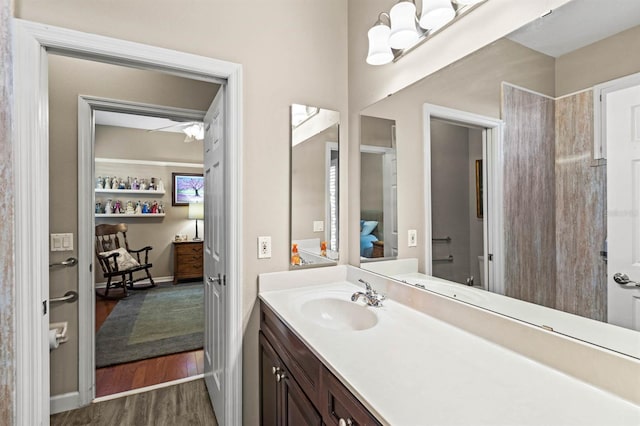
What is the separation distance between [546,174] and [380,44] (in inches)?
38.9

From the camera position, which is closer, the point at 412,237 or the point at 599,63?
the point at 599,63

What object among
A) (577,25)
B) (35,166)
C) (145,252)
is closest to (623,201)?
(577,25)

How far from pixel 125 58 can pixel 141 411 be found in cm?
214

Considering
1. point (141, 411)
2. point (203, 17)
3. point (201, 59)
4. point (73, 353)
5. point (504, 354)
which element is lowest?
point (141, 411)

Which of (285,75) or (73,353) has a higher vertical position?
(285,75)

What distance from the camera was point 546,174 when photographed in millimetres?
921

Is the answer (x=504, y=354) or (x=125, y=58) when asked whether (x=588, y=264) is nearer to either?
(x=504, y=354)

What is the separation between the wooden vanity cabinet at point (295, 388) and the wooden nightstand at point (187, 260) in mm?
4131

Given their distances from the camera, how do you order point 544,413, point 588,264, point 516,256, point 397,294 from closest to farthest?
point 544,413
point 588,264
point 516,256
point 397,294

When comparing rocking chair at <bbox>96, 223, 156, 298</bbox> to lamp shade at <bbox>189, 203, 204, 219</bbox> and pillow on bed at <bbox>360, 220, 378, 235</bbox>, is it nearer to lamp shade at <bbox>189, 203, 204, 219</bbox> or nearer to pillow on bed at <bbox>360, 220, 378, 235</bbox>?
lamp shade at <bbox>189, 203, 204, 219</bbox>

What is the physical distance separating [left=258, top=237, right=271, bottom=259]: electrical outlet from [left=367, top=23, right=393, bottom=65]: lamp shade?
42.9 inches

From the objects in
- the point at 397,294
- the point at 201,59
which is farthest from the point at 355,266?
the point at 201,59

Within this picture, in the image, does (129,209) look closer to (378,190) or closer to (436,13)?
(378,190)

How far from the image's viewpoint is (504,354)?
94 cm
